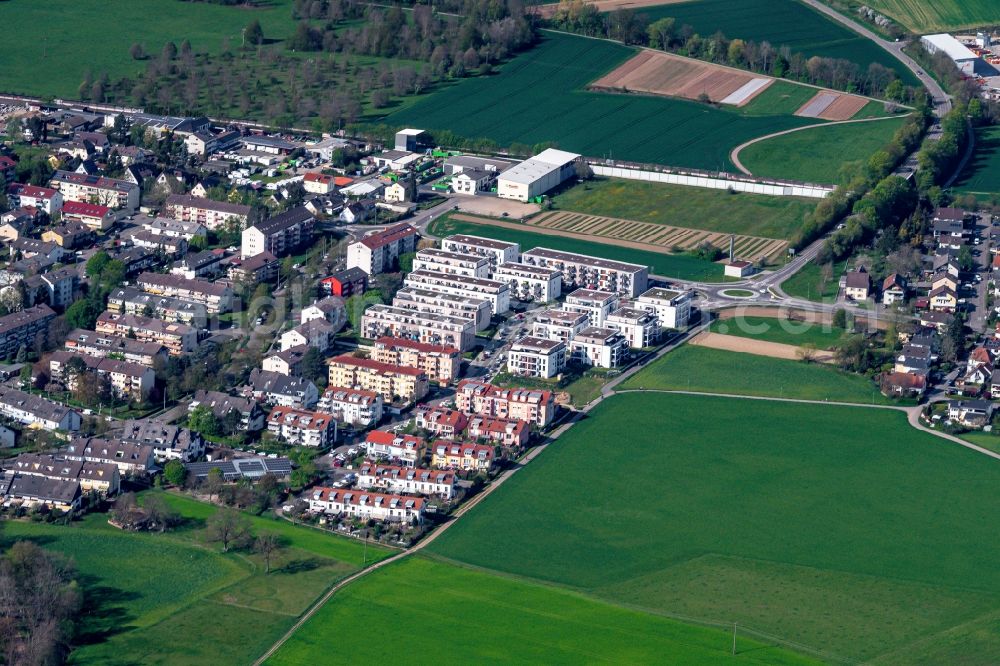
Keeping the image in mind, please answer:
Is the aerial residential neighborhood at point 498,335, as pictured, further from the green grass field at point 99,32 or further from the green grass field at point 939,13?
the green grass field at point 939,13

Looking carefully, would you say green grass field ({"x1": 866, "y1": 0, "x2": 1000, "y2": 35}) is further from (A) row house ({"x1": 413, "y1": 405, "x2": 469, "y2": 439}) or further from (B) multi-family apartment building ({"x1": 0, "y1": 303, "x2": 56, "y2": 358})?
(B) multi-family apartment building ({"x1": 0, "y1": 303, "x2": 56, "y2": 358})

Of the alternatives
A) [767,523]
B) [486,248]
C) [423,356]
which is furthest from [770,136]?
[767,523]

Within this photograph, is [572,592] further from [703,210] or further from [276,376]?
[703,210]

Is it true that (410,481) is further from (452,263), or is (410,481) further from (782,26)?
(782,26)

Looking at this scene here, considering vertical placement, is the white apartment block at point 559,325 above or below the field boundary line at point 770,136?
below

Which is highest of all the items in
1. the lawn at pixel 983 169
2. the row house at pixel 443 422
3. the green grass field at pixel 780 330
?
the lawn at pixel 983 169

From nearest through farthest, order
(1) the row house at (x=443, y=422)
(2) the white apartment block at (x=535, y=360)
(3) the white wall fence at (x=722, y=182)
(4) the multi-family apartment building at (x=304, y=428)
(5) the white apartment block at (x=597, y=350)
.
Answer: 1. (4) the multi-family apartment building at (x=304, y=428)
2. (1) the row house at (x=443, y=422)
3. (2) the white apartment block at (x=535, y=360)
4. (5) the white apartment block at (x=597, y=350)
5. (3) the white wall fence at (x=722, y=182)

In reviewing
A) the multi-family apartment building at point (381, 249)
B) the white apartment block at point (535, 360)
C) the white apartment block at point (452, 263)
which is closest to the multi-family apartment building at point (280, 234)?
the multi-family apartment building at point (381, 249)

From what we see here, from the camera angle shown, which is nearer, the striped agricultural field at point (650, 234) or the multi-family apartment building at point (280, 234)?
the multi-family apartment building at point (280, 234)
